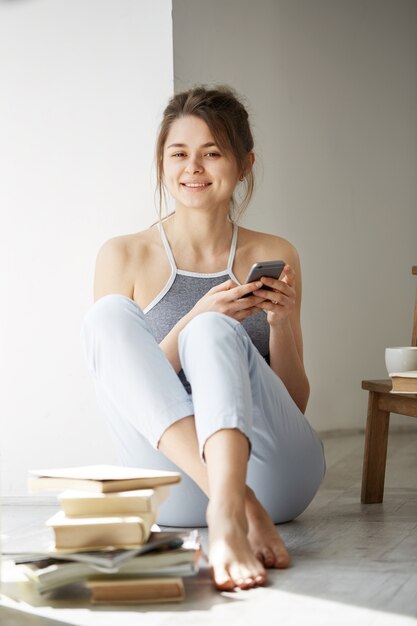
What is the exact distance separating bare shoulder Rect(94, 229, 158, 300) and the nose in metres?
0.23

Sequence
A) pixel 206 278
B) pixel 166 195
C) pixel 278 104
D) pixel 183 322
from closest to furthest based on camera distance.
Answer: pixel 183 322, pixel 206 278, pixel 166 195, pixel 278 104

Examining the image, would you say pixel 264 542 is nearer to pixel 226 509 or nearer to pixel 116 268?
pixel 226 509

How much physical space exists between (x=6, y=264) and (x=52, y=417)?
1.43ft

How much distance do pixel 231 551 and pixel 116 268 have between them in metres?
0.89

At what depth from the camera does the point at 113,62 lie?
8.48 ft

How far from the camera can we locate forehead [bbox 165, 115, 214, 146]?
2.23m

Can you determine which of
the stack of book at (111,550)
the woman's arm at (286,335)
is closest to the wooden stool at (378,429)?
the woman's arm at (286,335)

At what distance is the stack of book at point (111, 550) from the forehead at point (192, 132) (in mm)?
969

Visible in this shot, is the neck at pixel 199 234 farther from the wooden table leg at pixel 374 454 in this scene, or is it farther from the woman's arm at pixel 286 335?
the wooden table leg at pixel 374 454

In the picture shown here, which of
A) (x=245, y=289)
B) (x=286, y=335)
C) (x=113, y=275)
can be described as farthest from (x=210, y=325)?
(x=113, y=275)

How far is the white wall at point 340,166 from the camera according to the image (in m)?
4.05

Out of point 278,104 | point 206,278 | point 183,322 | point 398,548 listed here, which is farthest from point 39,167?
point 278,104

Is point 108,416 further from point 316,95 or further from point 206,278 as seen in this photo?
point 316,95

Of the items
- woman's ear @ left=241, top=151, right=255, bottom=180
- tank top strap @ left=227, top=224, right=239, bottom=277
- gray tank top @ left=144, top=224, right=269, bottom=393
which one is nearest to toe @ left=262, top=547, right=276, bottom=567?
gray tank top @ left=144, top=224, right=269, bottom=393
